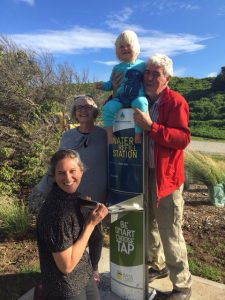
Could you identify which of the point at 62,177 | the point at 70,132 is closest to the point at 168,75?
the point at 70,132

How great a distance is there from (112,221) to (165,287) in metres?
0.91

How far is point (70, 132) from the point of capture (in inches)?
139

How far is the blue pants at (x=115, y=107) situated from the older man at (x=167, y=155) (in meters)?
0.06

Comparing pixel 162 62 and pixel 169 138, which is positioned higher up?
pixel 162 62

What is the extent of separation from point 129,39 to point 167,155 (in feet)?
3.17

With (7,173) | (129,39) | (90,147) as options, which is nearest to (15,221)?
(7,173)

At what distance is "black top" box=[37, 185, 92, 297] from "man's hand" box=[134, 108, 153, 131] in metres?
0.82

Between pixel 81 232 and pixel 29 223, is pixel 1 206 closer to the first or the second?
pixel 29 223

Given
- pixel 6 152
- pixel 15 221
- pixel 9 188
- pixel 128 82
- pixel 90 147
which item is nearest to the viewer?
pixel 128 82

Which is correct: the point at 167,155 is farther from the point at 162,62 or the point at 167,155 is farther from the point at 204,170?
the point at 204,170

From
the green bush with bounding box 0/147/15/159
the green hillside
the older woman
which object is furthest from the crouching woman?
the green hillside

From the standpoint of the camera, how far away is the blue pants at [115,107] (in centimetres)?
297

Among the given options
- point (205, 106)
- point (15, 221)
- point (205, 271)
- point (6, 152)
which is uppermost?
point (205, 106)

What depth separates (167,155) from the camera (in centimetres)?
313
